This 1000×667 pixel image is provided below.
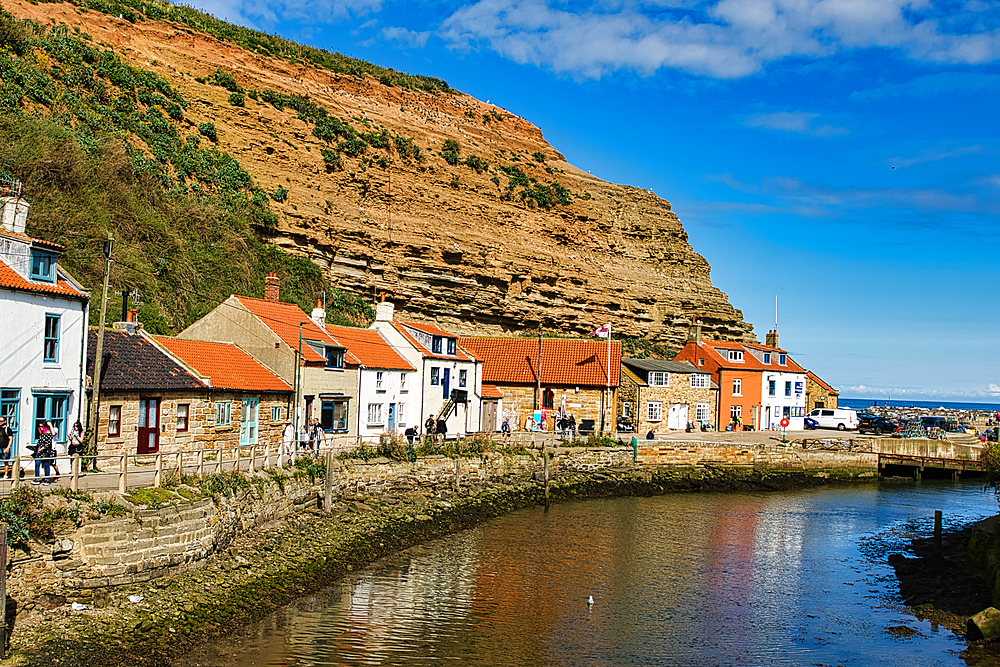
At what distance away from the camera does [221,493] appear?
71.5 ft

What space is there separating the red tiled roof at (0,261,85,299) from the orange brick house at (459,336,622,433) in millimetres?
33556

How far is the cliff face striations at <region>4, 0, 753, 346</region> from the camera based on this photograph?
64.5 m

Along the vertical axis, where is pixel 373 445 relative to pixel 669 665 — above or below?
above

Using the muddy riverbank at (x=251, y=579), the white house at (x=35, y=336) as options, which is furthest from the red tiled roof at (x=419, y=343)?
the white house at (x=35, y=336)

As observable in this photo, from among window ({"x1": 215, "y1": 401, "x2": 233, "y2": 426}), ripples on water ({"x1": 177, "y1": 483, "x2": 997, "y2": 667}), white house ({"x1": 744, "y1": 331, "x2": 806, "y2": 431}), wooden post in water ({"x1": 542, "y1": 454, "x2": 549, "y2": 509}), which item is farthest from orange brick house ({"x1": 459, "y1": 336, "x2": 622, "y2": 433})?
window ({"x1": 215, "y1": 401, "x2": 233, "y2": 426})

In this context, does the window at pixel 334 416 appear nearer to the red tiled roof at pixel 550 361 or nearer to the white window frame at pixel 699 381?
the red tiled roof at pixel 550 361

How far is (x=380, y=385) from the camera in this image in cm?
4153

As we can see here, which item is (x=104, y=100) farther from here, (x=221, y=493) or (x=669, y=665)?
(x=669, y=665)

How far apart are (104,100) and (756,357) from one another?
54385 millimetres

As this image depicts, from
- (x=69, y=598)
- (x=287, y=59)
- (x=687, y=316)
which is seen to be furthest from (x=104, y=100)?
(x=687, y=316)

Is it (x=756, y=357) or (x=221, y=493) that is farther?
(x=756, y=357)

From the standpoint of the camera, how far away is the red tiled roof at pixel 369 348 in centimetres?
4141

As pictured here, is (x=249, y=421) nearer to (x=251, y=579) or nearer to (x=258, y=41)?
(x=251, y=579)

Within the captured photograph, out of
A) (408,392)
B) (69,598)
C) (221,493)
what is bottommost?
(69,598)
